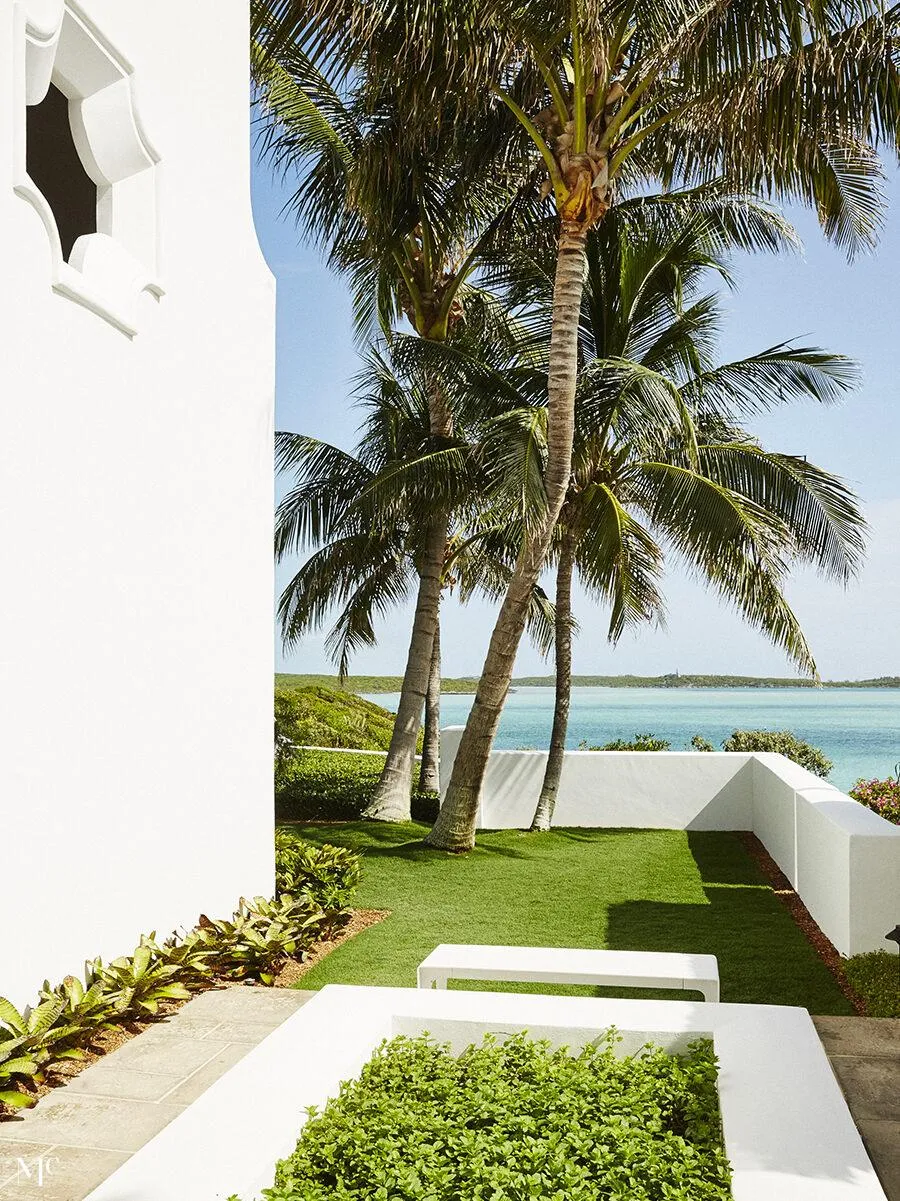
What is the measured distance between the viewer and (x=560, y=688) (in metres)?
13.0

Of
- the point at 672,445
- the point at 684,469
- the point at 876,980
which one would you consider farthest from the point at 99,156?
the point at 672,445

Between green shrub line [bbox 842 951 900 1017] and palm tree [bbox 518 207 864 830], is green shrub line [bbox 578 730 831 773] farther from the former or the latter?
green shrub line [bbox 842 951 900 1017]

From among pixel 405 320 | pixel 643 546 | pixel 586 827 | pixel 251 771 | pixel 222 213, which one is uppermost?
pixel 405 320

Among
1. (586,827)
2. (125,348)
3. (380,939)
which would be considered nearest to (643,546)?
(586,827)

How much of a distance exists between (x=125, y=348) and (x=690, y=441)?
5900 mm

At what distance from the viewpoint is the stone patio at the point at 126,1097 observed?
3.38 m

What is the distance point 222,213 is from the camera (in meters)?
6.84

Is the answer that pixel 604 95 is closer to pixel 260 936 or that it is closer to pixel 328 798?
pixel 260 936

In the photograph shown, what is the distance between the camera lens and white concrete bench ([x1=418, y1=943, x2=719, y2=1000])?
5.10m

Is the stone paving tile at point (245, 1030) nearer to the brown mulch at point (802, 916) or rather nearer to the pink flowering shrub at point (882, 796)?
the brown mulch at point (802, 916)

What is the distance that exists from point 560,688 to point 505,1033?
9.03 m

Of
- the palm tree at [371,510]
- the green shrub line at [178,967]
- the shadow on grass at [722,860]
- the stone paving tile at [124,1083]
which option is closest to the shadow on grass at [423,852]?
the shadow on grass at [722,860]

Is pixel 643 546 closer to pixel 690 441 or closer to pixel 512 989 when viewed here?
pixel 690 441

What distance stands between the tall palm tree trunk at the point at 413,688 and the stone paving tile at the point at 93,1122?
9119mm
